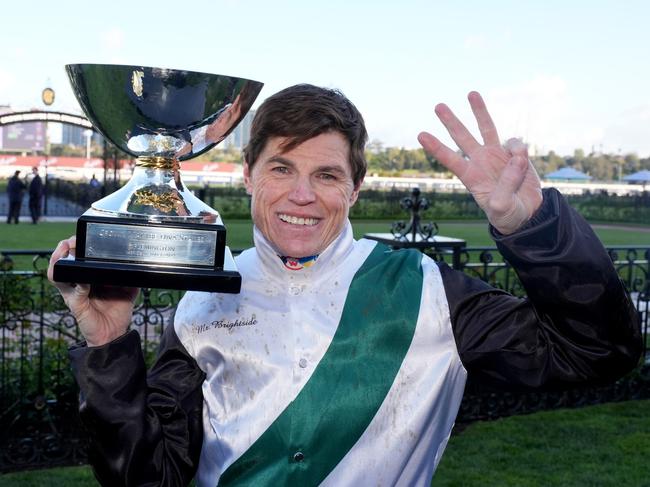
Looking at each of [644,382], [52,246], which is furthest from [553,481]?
[52,246]

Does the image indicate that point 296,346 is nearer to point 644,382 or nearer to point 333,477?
point 333,477

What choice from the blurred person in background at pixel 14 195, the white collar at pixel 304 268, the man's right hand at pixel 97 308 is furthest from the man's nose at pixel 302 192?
the blurred person in background at pixel 14 195

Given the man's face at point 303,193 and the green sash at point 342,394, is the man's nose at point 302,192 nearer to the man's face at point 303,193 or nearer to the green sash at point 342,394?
the man's face at point 303,193

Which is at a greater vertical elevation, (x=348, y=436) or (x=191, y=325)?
(x=191, y=325)

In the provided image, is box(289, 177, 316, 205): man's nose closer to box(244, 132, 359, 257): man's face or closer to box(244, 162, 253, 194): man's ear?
box(244, 132, 359, 257): man's face

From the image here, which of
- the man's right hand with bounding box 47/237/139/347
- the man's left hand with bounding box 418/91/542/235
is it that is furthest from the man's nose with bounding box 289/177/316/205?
the man's right hand with bounding box 47/237/139/347

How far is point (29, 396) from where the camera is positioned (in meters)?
5.02

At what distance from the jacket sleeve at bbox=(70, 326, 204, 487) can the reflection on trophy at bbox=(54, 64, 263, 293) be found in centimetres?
16

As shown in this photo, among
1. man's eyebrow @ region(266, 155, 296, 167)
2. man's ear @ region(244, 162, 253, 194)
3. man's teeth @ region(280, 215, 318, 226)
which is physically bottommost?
man's teeth @ region(280, 215, 318, 226)

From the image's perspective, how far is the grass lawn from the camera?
15.6 feet

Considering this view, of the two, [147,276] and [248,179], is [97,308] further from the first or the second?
[248,179]

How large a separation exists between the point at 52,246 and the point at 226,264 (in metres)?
12.7

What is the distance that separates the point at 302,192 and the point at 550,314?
1.76 feet

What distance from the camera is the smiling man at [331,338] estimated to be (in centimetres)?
163
